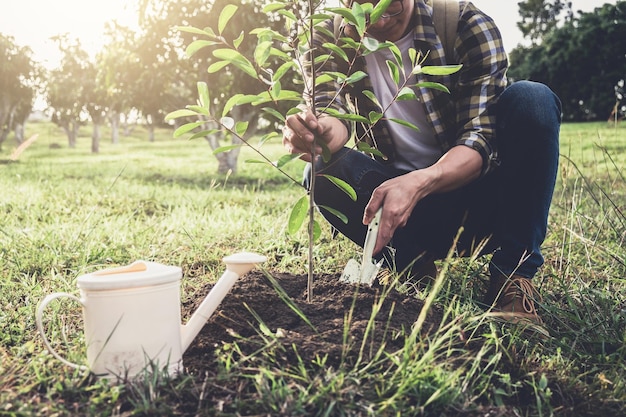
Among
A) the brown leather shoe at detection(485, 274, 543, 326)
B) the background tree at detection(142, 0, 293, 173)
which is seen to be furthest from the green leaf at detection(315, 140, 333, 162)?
the background tree at detection(142, 0, 293, 173)

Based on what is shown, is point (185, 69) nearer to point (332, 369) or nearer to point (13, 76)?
point (332, 369)

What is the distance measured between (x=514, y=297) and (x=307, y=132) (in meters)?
0.93

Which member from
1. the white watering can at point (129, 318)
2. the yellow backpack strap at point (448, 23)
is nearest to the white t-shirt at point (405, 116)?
the yellow backpack strap at point (448, 23)

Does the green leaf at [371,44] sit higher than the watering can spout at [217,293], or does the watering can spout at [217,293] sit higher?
the green leaf at [371,44]

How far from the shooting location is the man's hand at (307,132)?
1.74 meters

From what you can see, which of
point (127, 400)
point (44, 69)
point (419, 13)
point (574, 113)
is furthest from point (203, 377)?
point (574, 113)

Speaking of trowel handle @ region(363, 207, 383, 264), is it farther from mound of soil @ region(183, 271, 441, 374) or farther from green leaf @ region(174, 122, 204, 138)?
green leaf @ region(174, 122, 204, 138)

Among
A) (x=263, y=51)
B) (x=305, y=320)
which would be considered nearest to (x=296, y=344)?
(x=305, y=320)

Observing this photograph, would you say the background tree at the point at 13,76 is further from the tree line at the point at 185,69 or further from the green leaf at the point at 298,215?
the green leaf at the point at 298,215

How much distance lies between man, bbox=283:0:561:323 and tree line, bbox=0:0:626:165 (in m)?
0.48

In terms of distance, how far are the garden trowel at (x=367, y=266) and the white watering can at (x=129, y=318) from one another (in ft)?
2.01

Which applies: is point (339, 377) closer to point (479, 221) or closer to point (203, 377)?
point (203, 377)

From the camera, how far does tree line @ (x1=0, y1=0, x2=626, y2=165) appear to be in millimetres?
8312

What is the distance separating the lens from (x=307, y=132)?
1765 mm
